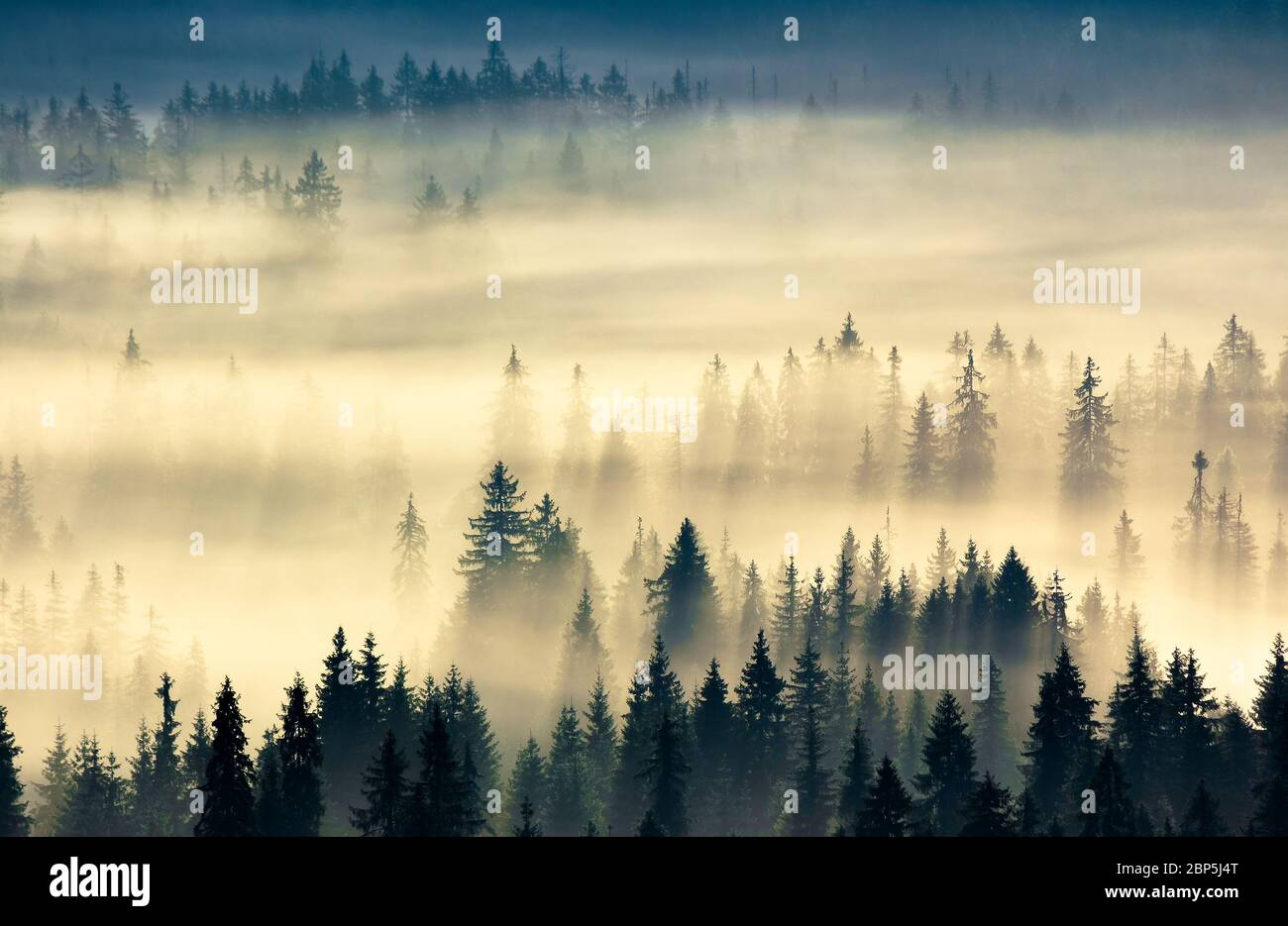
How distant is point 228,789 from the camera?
85.1m

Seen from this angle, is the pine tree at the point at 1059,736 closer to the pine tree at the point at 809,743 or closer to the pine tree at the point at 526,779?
the pine tree at the point at 809,743

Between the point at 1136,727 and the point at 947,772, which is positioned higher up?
the point at 1136,727

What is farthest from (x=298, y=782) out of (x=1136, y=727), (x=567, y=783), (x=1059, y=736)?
(x=1136, y=727)

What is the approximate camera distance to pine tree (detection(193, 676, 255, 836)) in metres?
83.1

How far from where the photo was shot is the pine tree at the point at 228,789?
83.1 m

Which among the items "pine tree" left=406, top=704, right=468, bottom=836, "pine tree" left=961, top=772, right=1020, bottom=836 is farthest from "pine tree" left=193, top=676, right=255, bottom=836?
"pine tree" left=961, top=772, right=1020, bottom=836

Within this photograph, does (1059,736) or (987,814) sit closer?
(987,814)

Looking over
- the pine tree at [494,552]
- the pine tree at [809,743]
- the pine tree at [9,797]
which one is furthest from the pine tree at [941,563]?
the pine tree at [9,797]

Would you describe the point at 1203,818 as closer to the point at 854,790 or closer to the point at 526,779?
the point at 854,790
